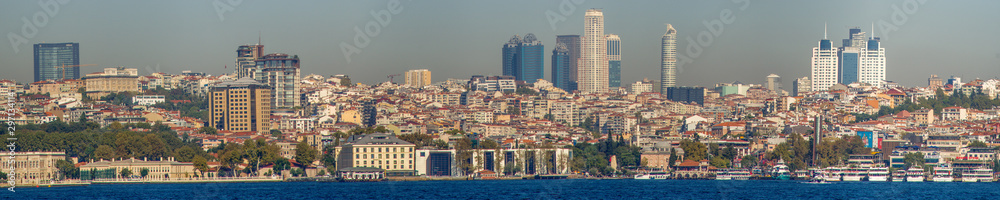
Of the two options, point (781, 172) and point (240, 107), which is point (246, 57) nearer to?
point (240, 107)

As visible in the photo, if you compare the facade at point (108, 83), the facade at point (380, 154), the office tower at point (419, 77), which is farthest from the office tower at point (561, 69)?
the facade at point (380, 154)

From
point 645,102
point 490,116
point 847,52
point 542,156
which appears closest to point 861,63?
point 847,52

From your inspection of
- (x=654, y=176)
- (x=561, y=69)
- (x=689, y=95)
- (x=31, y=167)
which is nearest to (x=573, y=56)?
(x=561, y=69)

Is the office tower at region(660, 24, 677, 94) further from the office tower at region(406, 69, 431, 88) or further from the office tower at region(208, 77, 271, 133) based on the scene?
the office tower at region(208, 77, 271, 133)

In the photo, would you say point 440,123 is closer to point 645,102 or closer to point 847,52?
point 645,102

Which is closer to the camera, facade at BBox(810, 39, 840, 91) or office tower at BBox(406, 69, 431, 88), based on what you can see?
office tower at BBox(406, 69, 431, 88)

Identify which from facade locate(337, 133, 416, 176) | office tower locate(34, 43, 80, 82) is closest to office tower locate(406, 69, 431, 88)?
office tower locate(34, 43, 80, 82)
